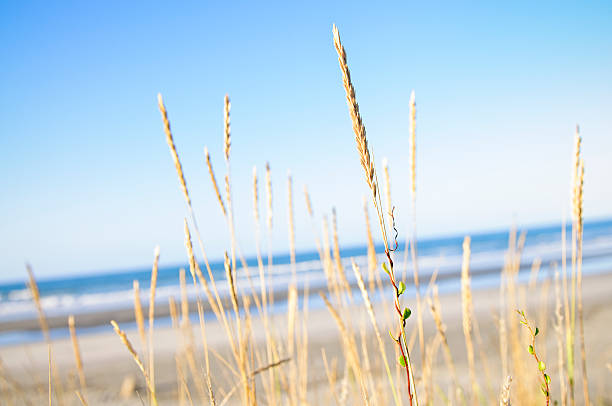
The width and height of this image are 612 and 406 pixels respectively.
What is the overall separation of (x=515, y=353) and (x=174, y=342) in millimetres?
7695

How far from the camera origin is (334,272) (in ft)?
5.86

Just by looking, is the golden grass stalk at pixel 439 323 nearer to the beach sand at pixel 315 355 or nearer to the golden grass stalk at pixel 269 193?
the golden grass stalk at pixel 269 193

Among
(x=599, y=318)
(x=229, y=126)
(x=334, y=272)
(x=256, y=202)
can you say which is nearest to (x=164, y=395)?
(x=334, y=272)

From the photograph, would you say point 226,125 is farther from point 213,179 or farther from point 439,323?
point 439,323

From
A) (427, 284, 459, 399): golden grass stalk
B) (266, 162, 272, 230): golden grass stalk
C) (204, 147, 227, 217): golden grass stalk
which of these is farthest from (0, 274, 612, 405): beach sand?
(204, 147, 227, 217): golden grass stalk

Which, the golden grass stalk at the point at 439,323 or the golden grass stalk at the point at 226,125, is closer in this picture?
the golden grass stalk at the point at 226,125

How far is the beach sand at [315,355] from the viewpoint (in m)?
4.36

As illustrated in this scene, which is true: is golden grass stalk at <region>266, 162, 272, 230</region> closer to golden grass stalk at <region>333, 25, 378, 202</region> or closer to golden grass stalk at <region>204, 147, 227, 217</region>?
golden grass stalk at <region>204, 147, 227, 217</region>

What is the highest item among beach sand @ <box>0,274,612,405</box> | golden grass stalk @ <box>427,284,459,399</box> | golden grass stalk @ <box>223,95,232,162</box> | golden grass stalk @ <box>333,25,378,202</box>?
golden grass stalk @ <box>223,95,232,162</box>

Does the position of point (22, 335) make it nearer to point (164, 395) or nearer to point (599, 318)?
point (164, 395)

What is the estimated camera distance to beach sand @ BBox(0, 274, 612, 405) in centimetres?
436

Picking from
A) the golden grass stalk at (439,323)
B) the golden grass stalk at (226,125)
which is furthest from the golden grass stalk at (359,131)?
the golden grass stalk at (439,323)

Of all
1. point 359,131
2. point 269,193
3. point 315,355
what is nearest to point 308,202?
point 269,193

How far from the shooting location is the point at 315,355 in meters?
6.25
